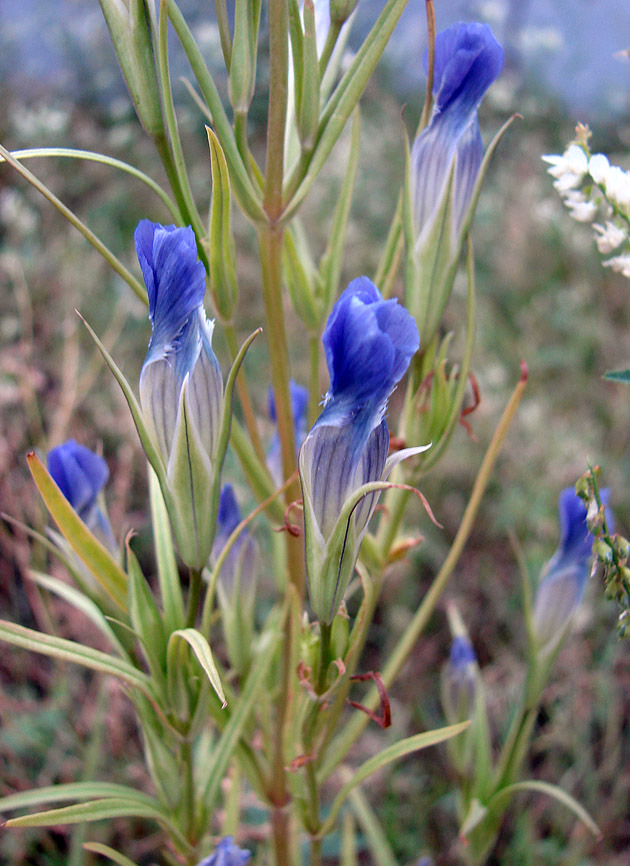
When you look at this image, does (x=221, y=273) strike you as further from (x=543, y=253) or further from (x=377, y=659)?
(x=543, y=253)

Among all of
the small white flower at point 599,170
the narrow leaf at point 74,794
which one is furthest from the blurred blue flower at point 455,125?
the narrow leaf at point 74,794

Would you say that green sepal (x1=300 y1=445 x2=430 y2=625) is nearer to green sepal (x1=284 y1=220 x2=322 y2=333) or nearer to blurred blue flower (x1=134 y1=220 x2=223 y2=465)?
blurred blue flower (x1=134 y1=220 x2=223 y2=465)

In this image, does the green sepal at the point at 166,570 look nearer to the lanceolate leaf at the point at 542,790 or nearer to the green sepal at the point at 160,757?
the green sepal at the point at 160,757

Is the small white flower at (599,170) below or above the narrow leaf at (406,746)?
above

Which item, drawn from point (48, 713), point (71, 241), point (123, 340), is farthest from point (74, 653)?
point (71, 241)

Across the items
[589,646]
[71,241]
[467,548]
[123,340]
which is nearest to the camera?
[589,646]

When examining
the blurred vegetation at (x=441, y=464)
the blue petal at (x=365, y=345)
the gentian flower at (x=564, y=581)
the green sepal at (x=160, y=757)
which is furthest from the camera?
the blurred vegetation at (x=441, y=464)

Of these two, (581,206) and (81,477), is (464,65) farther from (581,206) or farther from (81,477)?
(81,477)
